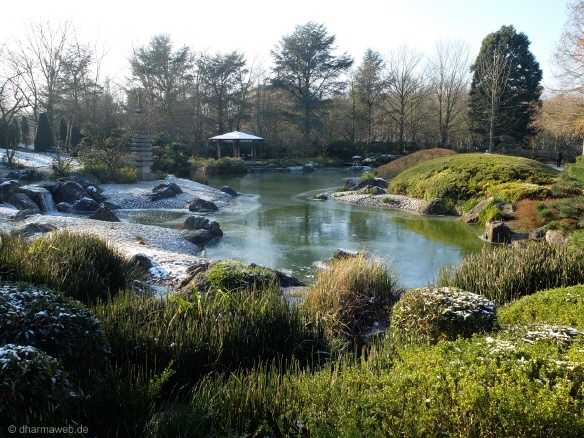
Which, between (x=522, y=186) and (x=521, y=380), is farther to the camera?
(x=522, y=186)

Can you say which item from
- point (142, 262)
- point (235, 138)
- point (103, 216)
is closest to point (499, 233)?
point (142, 262)

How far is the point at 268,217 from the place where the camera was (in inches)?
579

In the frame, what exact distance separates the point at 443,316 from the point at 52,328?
2795mm

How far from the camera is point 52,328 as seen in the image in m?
2.86

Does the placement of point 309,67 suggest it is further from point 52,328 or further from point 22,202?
point 52,328

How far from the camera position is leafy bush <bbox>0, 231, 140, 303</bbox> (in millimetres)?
4730

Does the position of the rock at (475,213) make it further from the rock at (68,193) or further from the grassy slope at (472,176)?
the rock at (68,193)

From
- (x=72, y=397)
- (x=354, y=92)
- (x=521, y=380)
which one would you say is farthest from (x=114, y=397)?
(x=354, y=92)

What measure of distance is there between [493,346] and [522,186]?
13483 millimetres

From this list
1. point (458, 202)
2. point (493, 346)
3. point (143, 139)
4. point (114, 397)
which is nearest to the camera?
point (114, 397)

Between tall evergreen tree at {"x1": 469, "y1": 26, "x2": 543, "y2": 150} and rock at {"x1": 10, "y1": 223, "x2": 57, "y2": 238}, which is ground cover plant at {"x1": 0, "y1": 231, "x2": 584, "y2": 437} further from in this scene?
tall evergreen tree at {"x1": 469, "y1": 26, "x2": 543, "y2": 150}

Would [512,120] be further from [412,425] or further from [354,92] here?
[412,425]

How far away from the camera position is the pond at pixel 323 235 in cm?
925

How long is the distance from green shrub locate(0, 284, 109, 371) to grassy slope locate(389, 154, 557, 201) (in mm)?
14928
